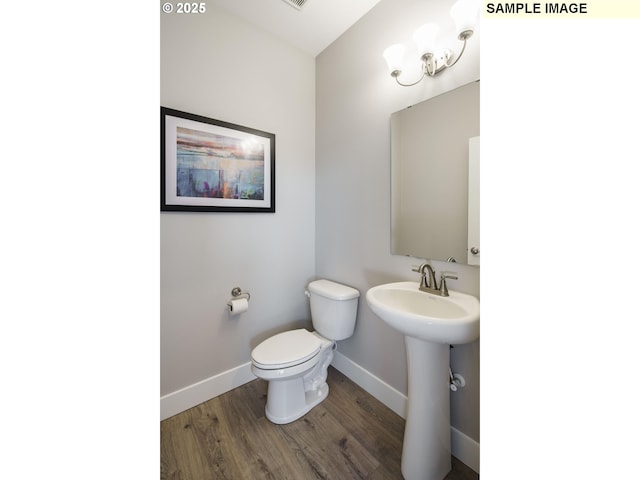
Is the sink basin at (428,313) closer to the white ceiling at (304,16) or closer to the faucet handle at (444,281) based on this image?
the faucet handle at (444,281)

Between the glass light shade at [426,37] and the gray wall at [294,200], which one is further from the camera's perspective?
the gray wall at [294,200]

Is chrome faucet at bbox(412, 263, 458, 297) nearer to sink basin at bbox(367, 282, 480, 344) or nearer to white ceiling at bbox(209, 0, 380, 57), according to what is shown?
sink basin at bbox(367, 282, 480, 344)

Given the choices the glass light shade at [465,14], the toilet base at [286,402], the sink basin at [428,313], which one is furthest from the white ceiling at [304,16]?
the toilet base at [286,402]

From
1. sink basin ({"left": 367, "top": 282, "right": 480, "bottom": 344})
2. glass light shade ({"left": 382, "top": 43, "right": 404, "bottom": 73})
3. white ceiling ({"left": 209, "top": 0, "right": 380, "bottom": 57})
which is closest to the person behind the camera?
sink basin ({"left": 367, "top": 282, "right": 480, "bottom": 344})

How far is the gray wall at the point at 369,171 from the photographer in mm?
1203

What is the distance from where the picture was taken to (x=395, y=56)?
1.31 meters

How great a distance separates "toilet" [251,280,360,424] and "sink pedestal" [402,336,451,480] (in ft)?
1.95

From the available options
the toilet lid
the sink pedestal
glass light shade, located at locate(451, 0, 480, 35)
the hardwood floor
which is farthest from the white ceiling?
the hardwood floor

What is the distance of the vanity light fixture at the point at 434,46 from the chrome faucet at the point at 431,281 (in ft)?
3.24

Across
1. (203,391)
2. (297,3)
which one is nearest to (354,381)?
(203,391)

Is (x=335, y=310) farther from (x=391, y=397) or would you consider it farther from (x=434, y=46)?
(x=434, y=46)

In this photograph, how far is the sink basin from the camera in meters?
0.90
